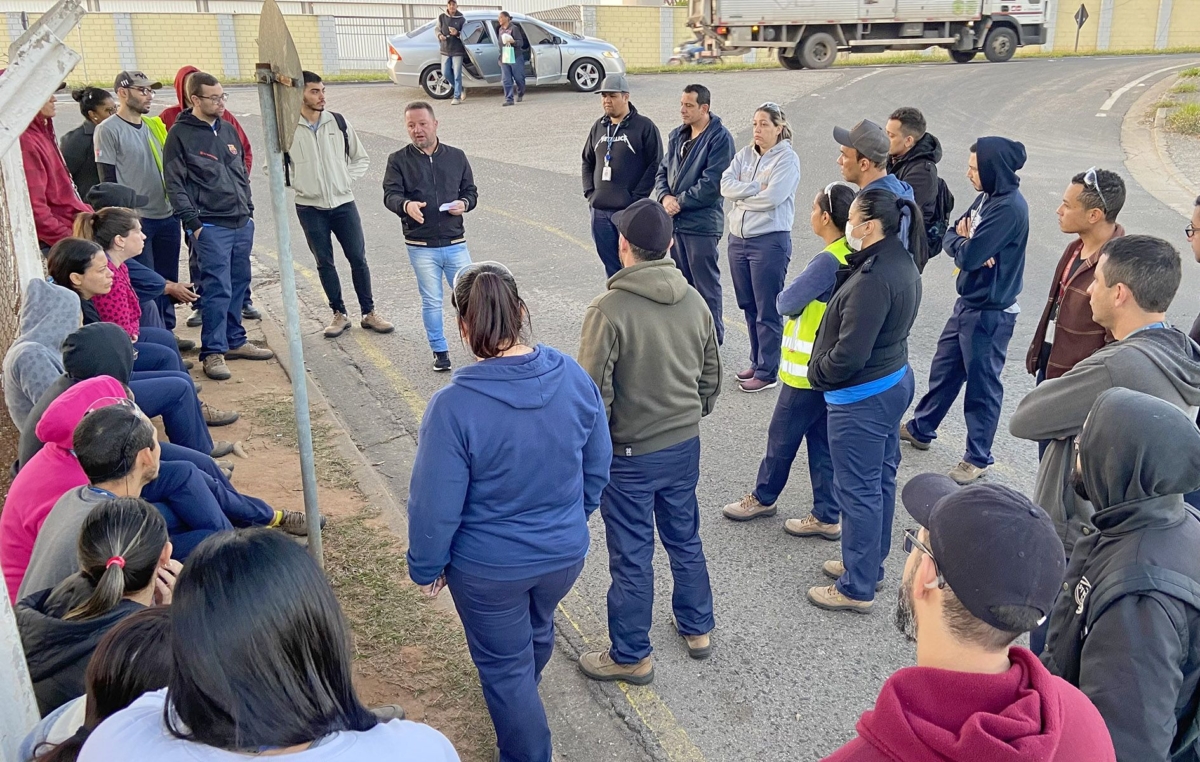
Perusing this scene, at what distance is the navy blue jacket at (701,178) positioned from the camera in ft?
22.5

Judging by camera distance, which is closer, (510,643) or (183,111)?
(510,643)

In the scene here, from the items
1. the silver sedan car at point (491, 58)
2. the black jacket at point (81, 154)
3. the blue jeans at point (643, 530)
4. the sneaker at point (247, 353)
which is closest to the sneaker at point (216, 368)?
the sneaker at point (247, 353)

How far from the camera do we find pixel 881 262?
3977mm

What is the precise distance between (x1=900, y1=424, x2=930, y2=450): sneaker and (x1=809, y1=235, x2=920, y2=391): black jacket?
5.90 feet

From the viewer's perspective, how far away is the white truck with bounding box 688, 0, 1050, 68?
21875 millimetres

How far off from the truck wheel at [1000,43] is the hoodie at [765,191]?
19317mm

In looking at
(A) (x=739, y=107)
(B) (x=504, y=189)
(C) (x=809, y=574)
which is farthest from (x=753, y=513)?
(A) (x=739, y=107)

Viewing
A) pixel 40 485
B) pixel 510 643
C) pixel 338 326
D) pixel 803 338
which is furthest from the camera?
pixel 338 326

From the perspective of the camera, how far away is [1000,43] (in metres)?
22.7

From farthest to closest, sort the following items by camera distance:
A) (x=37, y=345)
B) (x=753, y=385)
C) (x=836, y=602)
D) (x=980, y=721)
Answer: (x=753, y=385) < (x=37, y=345) < (x=836, y=602) < (x=980, y=721)

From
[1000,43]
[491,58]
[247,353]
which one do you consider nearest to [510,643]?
[247,353]

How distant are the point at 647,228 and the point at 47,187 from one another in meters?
4.97

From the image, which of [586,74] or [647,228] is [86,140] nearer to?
[647,228]

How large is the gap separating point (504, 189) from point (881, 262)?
31.1ft
